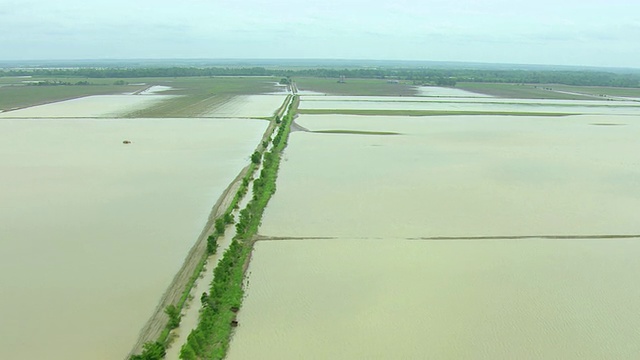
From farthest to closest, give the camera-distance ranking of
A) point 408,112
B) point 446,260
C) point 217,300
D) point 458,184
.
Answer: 1. point 408,112
2. point 458,184
3. point 446,260
4. point 217,300

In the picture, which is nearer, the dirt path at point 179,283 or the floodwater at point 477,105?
the dirt path at point 179,283

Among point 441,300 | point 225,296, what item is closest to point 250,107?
point 225,296

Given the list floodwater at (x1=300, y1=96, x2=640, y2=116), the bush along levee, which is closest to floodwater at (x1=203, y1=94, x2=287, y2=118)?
floodwater at (x1=300, y1=96, x2=640, y2=116)

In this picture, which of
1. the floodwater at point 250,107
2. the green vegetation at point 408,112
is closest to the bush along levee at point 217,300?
the floodwater at point 250,107

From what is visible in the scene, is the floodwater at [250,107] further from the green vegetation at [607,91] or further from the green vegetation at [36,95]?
the green vegetation at [607,91]

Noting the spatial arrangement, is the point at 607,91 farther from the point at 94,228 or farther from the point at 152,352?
the point at 152,352

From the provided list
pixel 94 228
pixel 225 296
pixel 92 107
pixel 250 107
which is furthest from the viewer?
pixel 250 107

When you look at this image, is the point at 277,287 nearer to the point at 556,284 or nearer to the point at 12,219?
the point at 556,284
